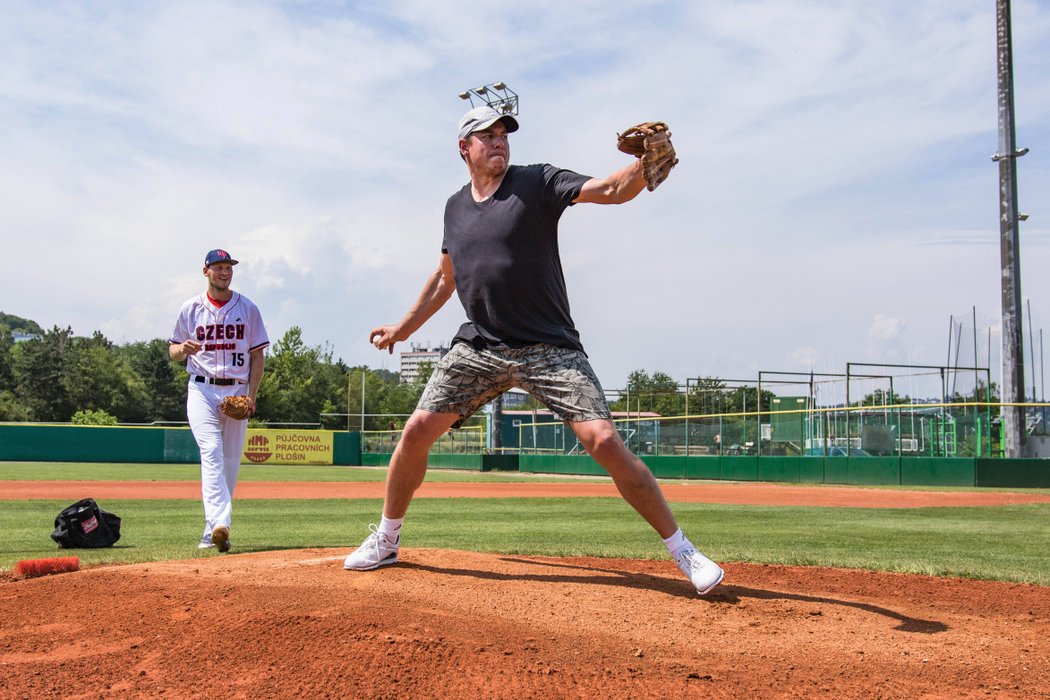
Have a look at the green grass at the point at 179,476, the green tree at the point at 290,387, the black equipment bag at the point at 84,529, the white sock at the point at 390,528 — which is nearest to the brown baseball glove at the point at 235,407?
the black equipment bag at the point at 84,529

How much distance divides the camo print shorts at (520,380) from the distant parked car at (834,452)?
2110 cm

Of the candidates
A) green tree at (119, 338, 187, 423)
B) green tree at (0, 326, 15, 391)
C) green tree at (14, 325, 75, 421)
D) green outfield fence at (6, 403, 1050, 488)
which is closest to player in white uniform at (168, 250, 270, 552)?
green outfield fence at (6, 403, 1050, 488)

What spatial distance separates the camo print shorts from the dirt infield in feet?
2.68

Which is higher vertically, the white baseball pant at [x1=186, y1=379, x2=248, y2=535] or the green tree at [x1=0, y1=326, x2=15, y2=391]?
the green tree at [x1=0, y1=326, x2=15, y2=391]

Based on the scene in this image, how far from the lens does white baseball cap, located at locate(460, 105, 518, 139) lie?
4.37 metres

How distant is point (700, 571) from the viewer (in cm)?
402

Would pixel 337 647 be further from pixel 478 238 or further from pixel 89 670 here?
pixel 478 238

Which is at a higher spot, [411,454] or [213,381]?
[213,381]

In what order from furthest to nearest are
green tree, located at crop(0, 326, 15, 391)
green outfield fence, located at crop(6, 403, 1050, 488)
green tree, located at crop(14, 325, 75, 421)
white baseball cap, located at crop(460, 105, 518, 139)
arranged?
green tree, located at crop(0, 326, 15, 391), green tree, located at crop(14, 325, 75, 421), green outfield fence, located at crop(6, 403, 1050, 488), white baseball cap, located at crop(460, 105, 518, 139)

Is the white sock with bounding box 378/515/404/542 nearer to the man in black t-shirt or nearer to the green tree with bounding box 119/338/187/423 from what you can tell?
the man in black t-shirt

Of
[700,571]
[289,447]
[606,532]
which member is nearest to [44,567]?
[700,571]

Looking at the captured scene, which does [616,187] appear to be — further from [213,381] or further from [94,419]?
[94,419]

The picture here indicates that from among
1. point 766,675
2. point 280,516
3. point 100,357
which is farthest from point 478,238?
point 100,357

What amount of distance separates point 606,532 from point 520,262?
5.28m
